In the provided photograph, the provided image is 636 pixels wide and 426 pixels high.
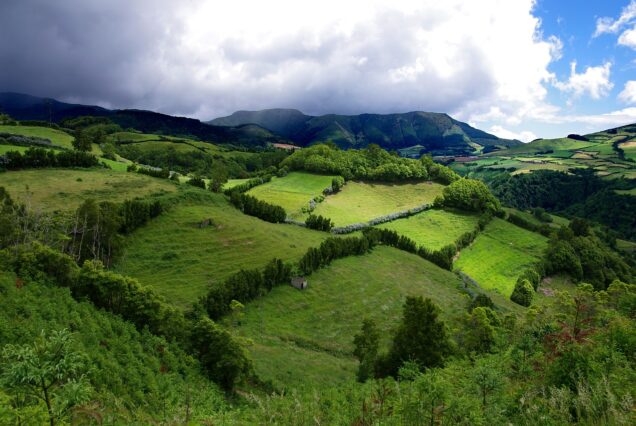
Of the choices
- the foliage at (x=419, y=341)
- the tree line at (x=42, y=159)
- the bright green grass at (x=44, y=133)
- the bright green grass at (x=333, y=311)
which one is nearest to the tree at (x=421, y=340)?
the foliage at (x=419, y=341)

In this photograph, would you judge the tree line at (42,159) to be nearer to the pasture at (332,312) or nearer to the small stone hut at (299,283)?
the pasture at (332,312)

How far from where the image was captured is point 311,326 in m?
66.6

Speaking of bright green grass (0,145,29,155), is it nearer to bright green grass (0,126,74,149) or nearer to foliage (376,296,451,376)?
bright green grass (0,126,74,149)

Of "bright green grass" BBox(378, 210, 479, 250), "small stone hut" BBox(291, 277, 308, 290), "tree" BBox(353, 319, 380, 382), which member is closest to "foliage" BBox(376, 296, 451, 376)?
"tree" BBox(353, 319, 380, 382)

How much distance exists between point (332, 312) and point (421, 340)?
26650 millimetres

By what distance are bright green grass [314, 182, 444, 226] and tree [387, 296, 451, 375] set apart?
73.3 m

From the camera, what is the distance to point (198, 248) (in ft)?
263

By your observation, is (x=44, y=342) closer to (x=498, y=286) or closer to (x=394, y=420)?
(x=394, y=420)

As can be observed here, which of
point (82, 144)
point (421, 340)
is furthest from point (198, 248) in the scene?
point (82, 144)

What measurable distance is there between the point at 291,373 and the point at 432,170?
15128 cm

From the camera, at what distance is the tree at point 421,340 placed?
4662 centimetres

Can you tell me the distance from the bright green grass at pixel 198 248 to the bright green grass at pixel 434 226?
39.6m

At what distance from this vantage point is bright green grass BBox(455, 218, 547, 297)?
112238 millimetres

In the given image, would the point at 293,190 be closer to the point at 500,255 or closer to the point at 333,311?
the point at 500,255
